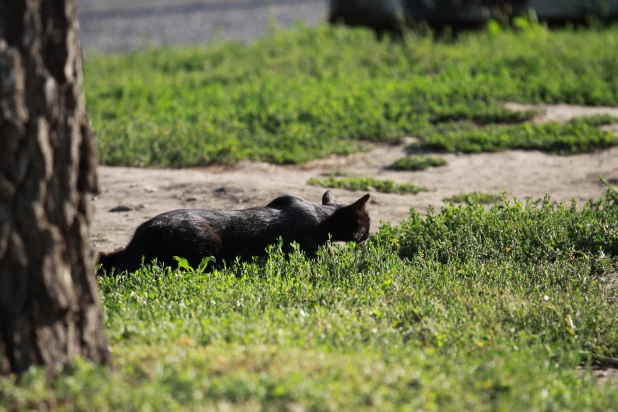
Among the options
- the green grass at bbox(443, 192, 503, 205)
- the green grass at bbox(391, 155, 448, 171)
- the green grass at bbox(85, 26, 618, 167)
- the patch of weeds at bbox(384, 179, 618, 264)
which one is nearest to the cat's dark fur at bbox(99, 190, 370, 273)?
the patch of weeds at bbox(384, 179, 618, 264)

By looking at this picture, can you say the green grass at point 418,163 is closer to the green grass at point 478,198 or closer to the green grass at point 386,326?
the green grass at point 478,198

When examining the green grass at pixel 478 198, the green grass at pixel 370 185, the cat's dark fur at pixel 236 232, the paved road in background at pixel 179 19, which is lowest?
the green grass at pixel 478 198

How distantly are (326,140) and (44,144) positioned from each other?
649 centimetres

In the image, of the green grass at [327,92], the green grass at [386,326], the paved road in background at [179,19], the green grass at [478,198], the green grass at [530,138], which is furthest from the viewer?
the paved road in background at [179,19]

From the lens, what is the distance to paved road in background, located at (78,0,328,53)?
1723 centimetres

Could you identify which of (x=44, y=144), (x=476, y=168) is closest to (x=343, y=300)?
(x=44, y=144)

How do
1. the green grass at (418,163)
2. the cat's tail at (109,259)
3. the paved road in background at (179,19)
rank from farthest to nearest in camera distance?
the paved road in background at (179,19)
the green grass at (418,163)
the cat's tail at (109,259)

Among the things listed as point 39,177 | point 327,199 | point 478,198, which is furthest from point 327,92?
point 39,177

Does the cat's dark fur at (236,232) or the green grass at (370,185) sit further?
the green grass at (370,185)

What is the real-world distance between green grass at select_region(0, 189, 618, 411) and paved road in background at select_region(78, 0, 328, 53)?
1123 centimetres

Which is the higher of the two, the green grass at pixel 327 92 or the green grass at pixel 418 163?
the green grass at pixel 327 92

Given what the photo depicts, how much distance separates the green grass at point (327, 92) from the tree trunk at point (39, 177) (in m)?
5.53

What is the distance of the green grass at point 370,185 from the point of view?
7984mm


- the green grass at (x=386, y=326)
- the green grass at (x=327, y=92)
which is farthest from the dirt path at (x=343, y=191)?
the green grass at (x=386, y=326)
